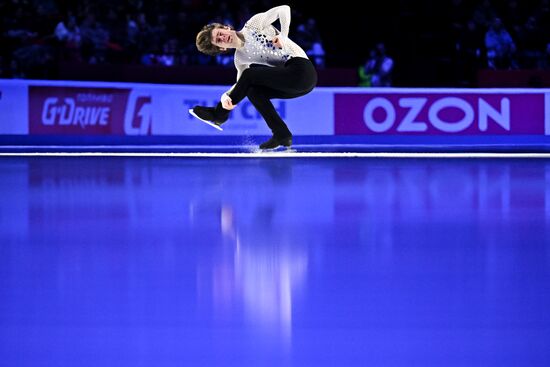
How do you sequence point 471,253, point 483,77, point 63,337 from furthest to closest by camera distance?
point 483,77
point 471,253
point 63,337

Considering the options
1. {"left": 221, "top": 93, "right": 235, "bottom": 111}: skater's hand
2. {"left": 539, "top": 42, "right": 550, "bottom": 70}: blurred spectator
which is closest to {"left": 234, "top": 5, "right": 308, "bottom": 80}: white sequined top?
{"left": 221, "top": 93, "right": 235, "bottom": 111}: skater's hand

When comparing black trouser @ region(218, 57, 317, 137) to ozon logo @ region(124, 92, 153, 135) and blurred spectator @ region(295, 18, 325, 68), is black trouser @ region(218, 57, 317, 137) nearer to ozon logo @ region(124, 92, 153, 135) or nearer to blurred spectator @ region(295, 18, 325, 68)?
ozon logo @ region(124, 92, 153, 135)

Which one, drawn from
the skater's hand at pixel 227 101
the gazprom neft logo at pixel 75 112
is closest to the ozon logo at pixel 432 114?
the gazprom neft logo at pixel 75 112

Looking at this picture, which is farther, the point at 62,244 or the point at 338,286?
the point at 62,244

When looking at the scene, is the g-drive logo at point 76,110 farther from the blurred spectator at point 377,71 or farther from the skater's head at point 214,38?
the skater's head at point 214,38

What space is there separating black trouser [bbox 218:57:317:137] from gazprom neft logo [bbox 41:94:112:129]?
6623 millimetres

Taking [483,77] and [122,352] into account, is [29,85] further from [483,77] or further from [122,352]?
[122,352]

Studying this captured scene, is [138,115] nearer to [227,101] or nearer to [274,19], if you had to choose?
[227,101]

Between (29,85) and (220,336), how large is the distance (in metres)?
12.3

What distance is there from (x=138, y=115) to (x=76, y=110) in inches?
37.1

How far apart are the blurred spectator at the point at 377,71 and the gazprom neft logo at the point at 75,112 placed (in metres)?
4.41

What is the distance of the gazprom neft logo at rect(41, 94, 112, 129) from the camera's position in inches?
583

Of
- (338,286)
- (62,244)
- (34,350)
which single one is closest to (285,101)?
(62,244)

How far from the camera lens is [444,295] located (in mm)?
3572
